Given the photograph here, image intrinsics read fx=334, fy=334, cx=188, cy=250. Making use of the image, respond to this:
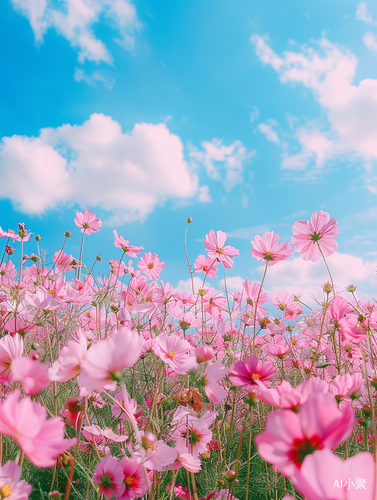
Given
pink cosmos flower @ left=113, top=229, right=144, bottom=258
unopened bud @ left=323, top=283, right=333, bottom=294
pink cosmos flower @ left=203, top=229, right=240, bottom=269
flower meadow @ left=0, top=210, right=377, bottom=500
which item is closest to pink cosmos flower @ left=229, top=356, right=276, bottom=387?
flower meadow @ left=0, top=210, right=377, bottom=500

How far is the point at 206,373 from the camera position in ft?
2.61

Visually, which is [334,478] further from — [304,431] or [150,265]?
[150,265]

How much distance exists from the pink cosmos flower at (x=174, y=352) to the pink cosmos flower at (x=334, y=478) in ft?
1.41

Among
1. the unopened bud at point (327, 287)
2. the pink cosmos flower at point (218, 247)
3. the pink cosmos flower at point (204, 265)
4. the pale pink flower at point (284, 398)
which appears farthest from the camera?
the pink cosmos flower at point (204, 265)

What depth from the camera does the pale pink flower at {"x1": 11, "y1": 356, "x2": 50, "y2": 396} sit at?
491mm

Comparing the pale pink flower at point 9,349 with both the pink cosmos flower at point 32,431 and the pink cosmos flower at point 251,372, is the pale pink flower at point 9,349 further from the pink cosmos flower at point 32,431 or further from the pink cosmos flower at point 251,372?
the pink cosmos flower at point 251,372

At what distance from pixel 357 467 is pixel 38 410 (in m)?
0.37

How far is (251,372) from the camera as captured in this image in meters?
0.74

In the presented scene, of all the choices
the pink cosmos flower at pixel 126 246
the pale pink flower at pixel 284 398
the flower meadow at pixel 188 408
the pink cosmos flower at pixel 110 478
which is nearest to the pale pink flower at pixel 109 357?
the flower meadow at pixel 188 408

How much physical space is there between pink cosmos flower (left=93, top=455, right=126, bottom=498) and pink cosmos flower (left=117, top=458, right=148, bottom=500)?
0.02 metres

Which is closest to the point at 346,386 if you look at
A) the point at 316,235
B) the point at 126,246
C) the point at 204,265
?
the point at 316,235

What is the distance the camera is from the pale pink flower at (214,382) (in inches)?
29.9

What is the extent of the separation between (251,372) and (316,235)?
0.70 metres

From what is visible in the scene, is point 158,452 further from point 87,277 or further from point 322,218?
point 87,277
